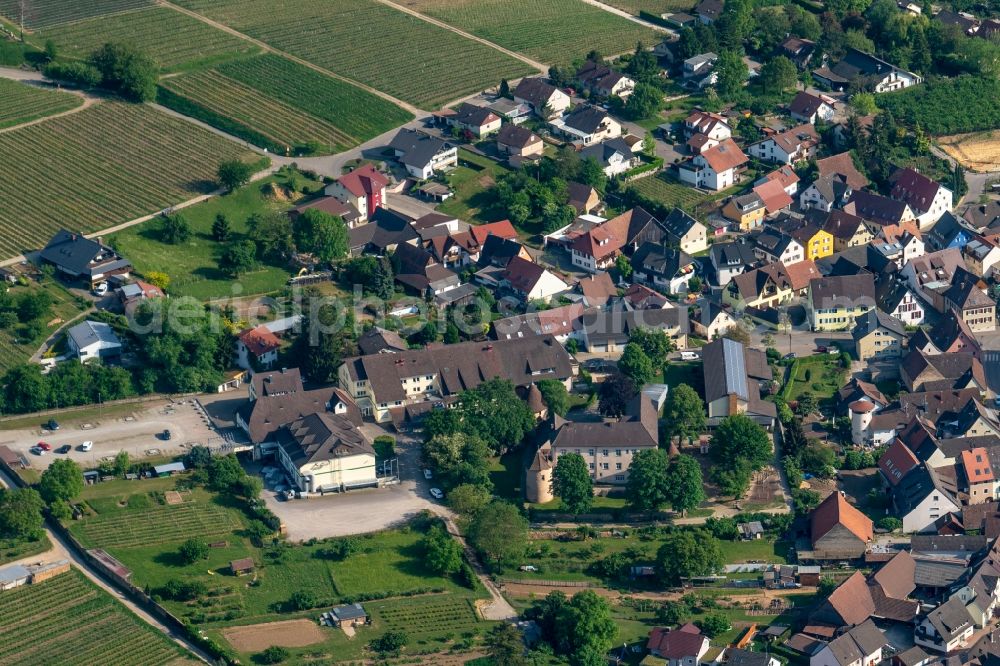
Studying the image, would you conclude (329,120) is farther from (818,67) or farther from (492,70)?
(818,67)

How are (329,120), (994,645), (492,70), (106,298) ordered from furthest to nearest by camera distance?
(492,70), (329,120), (106,298), (994,645)

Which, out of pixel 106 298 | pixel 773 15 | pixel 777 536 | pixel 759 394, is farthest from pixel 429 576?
pixel 773 15

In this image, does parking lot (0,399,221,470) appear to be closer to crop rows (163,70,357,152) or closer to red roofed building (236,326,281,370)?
red roofed building (236,326,281,370)

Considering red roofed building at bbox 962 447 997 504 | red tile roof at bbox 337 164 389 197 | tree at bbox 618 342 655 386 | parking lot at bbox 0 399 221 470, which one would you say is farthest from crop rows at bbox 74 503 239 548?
red roofed building at bbox 962 447 997 504

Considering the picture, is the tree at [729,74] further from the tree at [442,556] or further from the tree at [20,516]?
the tree at [20,516]

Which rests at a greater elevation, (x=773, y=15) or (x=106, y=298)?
(x=773, y=15)

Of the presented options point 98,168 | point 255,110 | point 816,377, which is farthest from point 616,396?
point 255,110
